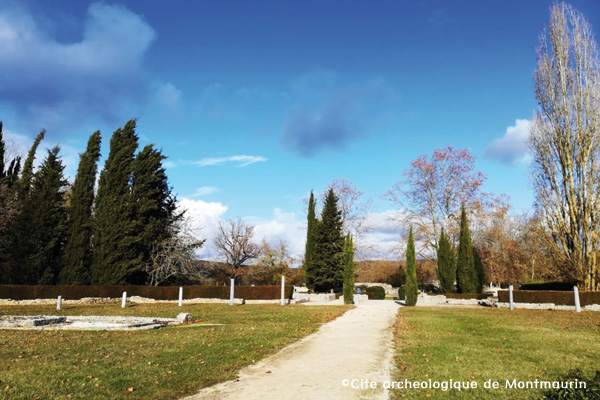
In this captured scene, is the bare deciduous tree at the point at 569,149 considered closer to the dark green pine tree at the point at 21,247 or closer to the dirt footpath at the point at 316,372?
the dirt footpath at the point at 316,372

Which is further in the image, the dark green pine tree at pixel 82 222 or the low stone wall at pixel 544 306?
the dark green pine tree at pixel 82 222

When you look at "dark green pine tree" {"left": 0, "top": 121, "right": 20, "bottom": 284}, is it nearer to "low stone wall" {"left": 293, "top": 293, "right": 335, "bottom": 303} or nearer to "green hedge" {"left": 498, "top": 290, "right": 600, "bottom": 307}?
"low stone wall" {"left": 293, "top": 293, "right": 335, "bottom": 303}

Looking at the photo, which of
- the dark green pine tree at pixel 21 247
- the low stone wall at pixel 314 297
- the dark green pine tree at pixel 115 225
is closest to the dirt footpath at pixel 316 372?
the low stone wall at pixel 314 297

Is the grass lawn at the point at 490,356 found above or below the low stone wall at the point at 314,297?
above

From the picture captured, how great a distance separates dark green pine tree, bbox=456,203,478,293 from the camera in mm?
31172

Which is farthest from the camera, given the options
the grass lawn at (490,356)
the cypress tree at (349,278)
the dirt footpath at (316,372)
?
the cypress tree at (349,278)

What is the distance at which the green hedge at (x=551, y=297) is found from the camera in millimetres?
21781

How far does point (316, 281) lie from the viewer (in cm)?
3400

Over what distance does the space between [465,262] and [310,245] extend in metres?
13.5

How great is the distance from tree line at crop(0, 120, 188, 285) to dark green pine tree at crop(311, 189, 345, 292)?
545 inches

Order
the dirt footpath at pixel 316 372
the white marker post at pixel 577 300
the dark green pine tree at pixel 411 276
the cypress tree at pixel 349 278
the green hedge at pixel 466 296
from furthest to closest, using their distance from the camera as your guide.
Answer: the green hedge at pixel 466 296, the cypress tree at pixel 349 278, the dark green pine tree at pixel 411 276, the white marker post at pixel 577 300, the dirt footpath at pixel 316 372

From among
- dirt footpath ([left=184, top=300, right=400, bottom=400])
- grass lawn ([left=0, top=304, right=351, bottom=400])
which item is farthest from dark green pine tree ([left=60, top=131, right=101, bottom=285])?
dirt footpath ([left=184, top=300, right=400, bottom=400])

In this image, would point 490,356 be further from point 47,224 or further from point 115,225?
point 47,224

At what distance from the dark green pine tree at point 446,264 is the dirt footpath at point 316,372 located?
900 inches
